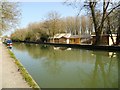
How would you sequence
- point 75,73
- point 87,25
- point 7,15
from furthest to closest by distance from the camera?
point 87,25 → point 7,15 → point 75,73

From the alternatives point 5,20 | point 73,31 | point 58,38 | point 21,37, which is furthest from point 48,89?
point 21,37

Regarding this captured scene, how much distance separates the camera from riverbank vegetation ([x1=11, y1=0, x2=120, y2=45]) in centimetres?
3512

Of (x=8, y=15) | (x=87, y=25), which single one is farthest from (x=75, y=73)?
(x=87, y=25)

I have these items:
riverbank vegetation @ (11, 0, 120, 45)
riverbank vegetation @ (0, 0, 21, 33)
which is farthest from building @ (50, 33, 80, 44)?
riverbank vegetation @ (0, 0, 21, 33)

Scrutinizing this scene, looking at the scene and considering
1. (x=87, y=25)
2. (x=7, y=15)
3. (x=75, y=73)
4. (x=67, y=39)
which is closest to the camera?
(x=75, y=73)

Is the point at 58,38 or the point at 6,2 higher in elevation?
the point at 6,2

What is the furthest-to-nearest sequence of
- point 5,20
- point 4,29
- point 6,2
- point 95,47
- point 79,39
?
point 79,39 → point 95,47 → point 4,29 → point 5,20 → point 6,2

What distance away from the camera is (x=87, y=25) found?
88.9 m

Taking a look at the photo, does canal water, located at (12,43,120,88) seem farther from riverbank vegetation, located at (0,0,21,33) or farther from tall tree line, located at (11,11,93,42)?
tall tree line, located at (11,11,93,42)

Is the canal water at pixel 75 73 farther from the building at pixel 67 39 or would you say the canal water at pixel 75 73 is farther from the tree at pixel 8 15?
→ the building at pixel 67 39

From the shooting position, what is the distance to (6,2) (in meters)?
26.3

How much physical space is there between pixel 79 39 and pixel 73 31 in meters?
26.3

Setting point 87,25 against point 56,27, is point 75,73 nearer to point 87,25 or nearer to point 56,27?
point 56,27

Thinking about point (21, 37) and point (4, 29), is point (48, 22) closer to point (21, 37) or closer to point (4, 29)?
point (21, 37)
